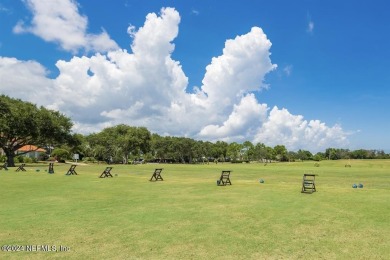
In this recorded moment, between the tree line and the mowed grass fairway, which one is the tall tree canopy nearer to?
the tree line

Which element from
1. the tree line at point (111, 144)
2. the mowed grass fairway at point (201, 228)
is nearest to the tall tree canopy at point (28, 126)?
the tree line at point (111, 144)

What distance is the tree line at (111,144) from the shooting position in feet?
204

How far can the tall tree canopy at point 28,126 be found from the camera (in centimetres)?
5931

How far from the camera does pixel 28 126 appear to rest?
202 ft

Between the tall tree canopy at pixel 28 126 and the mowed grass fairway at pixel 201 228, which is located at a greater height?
the tall tree canopy at pixel 28 126

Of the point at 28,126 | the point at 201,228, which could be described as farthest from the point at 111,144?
the point at 201,228

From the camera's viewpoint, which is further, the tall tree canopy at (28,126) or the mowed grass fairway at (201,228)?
the tall tree canopy at (28,126)

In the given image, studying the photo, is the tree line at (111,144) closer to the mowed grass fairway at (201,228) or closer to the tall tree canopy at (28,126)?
the tall tree canopy at (28,126)

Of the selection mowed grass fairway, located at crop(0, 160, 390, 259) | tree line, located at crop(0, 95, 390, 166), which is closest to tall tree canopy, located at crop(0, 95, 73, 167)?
tree line, located at crop(0, 95, 390, 166)

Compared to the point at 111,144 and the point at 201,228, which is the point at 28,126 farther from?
the point at 201,228

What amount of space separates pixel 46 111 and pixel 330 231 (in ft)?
222

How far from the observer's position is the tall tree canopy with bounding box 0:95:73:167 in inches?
2335

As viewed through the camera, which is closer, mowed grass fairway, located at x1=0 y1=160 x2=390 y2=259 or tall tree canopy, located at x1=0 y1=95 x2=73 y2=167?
mowed grass fairway, located at x1=0 y1=160 x2=390 y2=259

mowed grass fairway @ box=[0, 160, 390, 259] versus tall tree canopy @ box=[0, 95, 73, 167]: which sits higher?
tall tree canopy @ box=[0, 95, 73, 167]
